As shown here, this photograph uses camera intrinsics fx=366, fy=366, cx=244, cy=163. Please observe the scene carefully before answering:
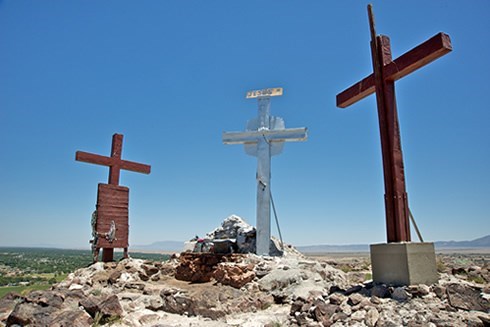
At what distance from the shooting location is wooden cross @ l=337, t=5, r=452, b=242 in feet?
19.3

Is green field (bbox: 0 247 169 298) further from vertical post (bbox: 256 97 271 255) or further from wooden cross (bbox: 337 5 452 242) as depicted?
wooden cross (bbox: 337 5 452 242)

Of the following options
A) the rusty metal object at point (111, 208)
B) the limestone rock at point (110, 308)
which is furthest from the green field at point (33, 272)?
the limestone rock at point (110, 308)

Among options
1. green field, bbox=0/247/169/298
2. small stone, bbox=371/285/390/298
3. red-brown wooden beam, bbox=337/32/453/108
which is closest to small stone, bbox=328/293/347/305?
small stone, bbox=371/285/390/298

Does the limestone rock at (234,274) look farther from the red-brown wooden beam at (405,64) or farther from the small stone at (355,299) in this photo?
the red-brown wooden beam at (405,64)

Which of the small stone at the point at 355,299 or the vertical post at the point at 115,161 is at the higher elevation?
the vertical post at the point at 115,161

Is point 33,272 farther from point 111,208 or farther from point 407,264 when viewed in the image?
point 407,264

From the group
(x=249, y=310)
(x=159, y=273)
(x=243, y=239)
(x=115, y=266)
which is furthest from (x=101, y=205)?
(x=249, y=310)

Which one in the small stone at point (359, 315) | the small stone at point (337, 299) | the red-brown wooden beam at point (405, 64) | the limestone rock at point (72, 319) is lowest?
the limestone rock at point (72, 319)

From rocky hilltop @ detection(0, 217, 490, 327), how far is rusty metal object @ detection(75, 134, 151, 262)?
2.97 ft

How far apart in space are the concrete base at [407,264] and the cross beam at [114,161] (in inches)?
380

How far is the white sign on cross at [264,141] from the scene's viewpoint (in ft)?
42.2

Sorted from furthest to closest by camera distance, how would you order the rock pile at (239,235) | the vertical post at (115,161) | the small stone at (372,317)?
the rock pile at (239,235), the vertical post at (115,161), the small stone at (372,317)

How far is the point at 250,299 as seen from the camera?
294 inches

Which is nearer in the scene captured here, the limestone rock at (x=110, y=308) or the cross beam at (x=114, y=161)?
the limestone rock at (x=110, y=308)
